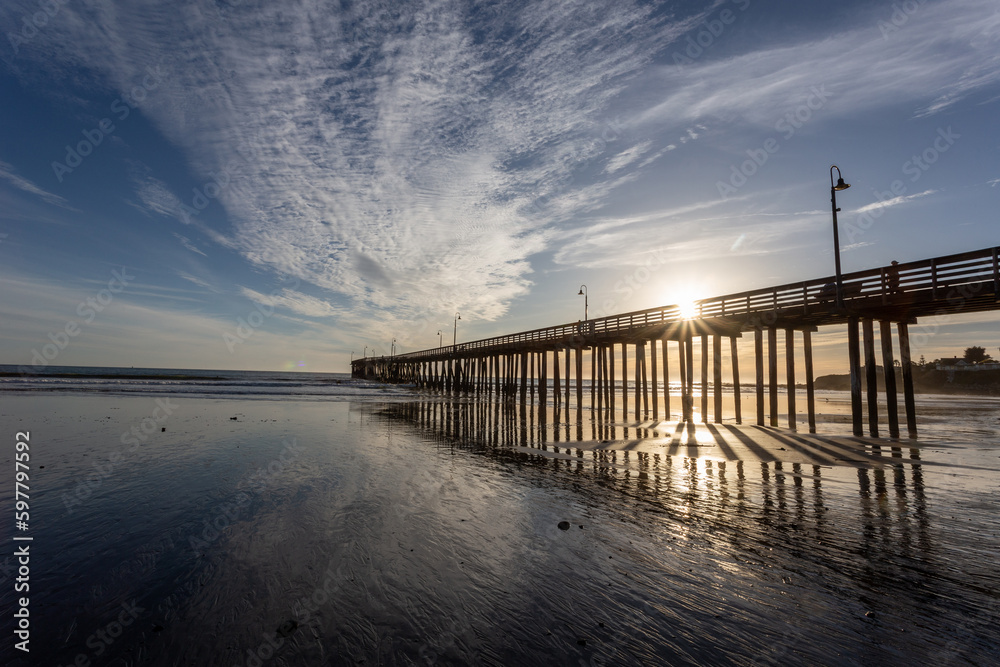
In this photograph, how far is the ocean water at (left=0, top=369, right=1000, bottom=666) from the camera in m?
3.44

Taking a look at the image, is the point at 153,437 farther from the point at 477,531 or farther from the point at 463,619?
the point at 463,619

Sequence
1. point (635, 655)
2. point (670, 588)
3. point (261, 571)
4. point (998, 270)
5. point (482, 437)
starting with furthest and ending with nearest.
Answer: point (482, 437)
point (998, 270)
point (261, 571)
point (670, 588)
point (635, 655)

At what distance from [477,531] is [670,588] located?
8.68ft

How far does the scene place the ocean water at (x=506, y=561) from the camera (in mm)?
3438

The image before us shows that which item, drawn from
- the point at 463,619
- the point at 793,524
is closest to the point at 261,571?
the point at 463,619

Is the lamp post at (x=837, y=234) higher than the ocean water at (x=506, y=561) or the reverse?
higher

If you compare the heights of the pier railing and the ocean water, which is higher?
the pier railing

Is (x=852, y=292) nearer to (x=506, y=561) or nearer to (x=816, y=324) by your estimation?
(x=816, y=324)

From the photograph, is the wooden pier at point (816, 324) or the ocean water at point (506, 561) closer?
the ocean water at point (506, 561)

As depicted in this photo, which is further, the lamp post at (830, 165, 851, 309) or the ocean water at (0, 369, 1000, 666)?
the lamp post at (830, 165, 851, 309)

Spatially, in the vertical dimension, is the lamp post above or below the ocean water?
above

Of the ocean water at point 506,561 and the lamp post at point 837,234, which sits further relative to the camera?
the lamp post at point 837,234

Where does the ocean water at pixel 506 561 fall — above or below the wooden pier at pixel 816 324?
below

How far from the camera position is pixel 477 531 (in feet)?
19.7
